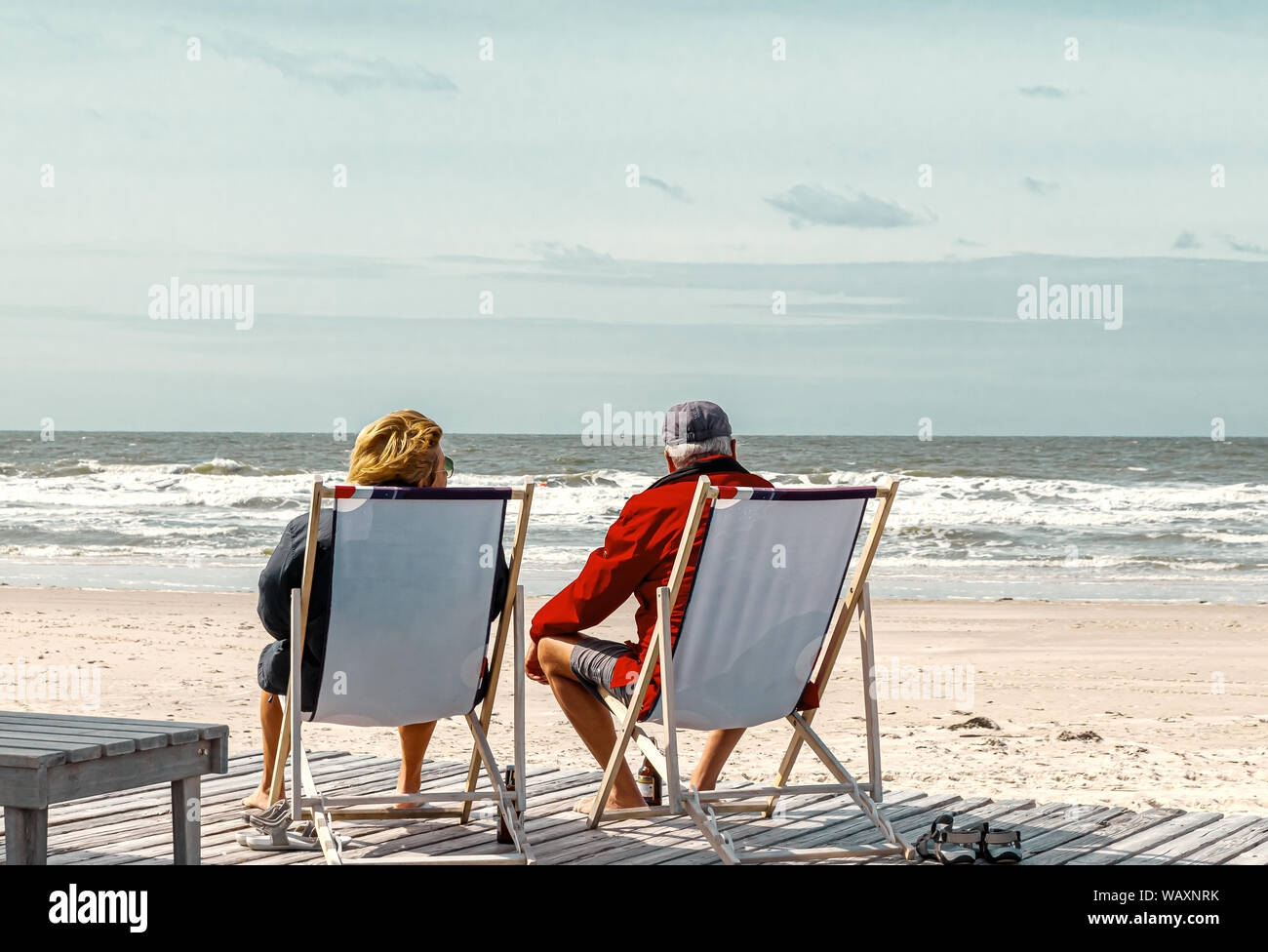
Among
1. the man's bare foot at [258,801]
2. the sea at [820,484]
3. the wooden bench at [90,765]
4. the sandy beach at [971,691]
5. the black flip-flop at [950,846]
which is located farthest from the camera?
the sea at [820,484]

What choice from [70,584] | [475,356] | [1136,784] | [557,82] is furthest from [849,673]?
[475,356]

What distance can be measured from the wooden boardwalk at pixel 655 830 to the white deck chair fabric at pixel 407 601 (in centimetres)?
46

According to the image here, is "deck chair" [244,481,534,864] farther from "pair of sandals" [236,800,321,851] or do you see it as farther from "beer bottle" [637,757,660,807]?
"beer bottle" [637,757,660,807]

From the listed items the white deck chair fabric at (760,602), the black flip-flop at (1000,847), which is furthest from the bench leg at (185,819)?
the black flip-flop at (1000,847)

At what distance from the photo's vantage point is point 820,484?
1355 centimetres

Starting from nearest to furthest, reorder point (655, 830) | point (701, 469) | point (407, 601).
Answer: point (407, 601) < point (701, 469) < point (655, 830)

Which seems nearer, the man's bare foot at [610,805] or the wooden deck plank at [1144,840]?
the wooden deck plank at [1144,840]

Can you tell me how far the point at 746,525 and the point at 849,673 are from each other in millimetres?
5542

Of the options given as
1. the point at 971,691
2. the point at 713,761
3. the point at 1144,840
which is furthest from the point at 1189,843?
the point at 971,691

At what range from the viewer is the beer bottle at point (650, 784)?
13.7 feet

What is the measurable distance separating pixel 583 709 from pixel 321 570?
0.92 meters

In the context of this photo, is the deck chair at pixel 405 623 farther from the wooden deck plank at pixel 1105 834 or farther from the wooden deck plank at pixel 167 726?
the wooden deck plank at pixel 1105 834

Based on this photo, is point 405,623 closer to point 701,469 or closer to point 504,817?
point 504,817
